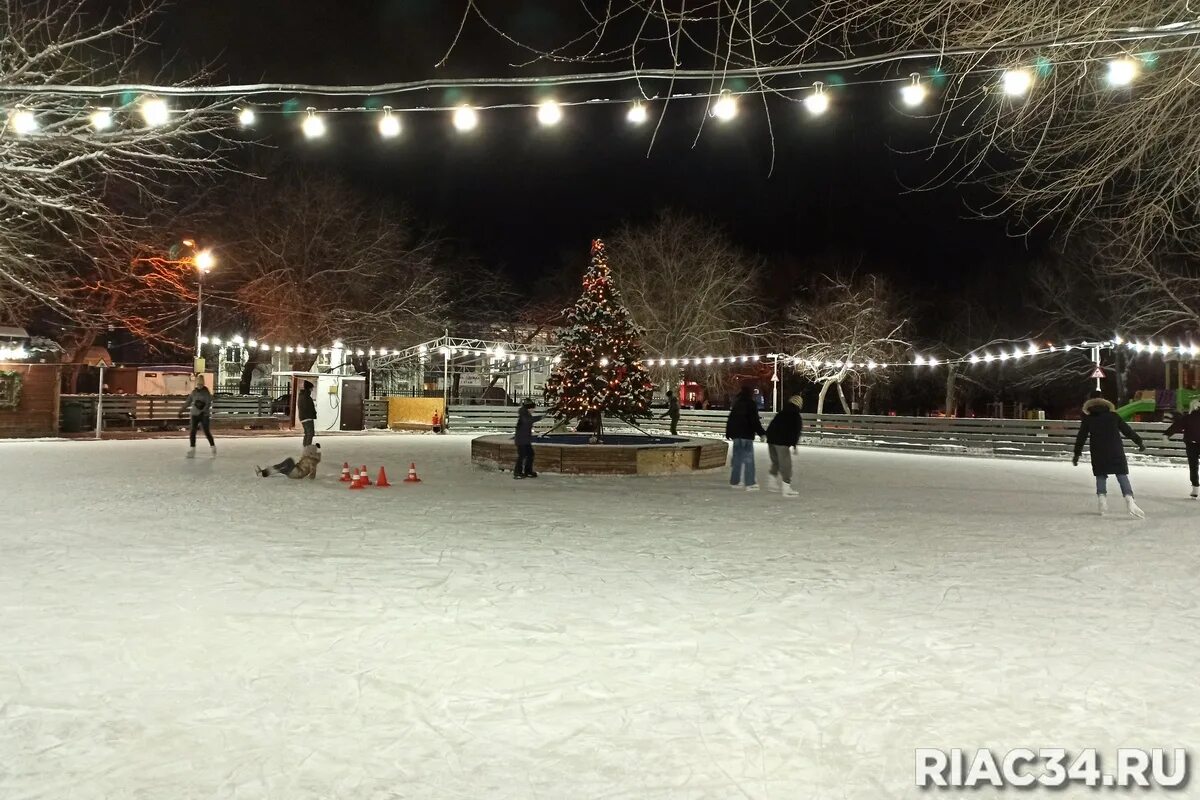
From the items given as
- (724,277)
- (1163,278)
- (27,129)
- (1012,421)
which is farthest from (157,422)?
(1163,278)

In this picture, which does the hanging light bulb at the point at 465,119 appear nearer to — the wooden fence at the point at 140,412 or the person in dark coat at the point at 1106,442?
the person in dark coat at the point at 1106,442

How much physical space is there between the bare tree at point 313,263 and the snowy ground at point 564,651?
86.4ft

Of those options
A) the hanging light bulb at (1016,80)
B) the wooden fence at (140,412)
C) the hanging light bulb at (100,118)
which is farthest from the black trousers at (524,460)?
the wooden fence at (140,412)

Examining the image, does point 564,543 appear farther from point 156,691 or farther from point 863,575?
point 156,691

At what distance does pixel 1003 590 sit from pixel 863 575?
1.03m

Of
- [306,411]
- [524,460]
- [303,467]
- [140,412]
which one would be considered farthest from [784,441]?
[140,412]

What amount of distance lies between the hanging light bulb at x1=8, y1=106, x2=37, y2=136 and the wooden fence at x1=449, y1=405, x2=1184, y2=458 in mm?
18836

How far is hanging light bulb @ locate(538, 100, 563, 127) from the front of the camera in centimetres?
901

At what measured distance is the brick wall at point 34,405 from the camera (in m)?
23.8

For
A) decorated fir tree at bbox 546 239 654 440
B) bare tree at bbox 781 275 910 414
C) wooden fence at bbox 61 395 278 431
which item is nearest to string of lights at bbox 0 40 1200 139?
decorated fir tree at bbox 546 239 654 440

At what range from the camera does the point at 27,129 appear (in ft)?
29.6

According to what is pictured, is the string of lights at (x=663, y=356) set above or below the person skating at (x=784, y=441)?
above

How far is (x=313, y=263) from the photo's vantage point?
1393 inches

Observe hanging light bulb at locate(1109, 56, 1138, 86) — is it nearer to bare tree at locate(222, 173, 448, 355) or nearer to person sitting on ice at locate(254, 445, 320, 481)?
person sitting on ice at locate(254, 445, 320, 481)
